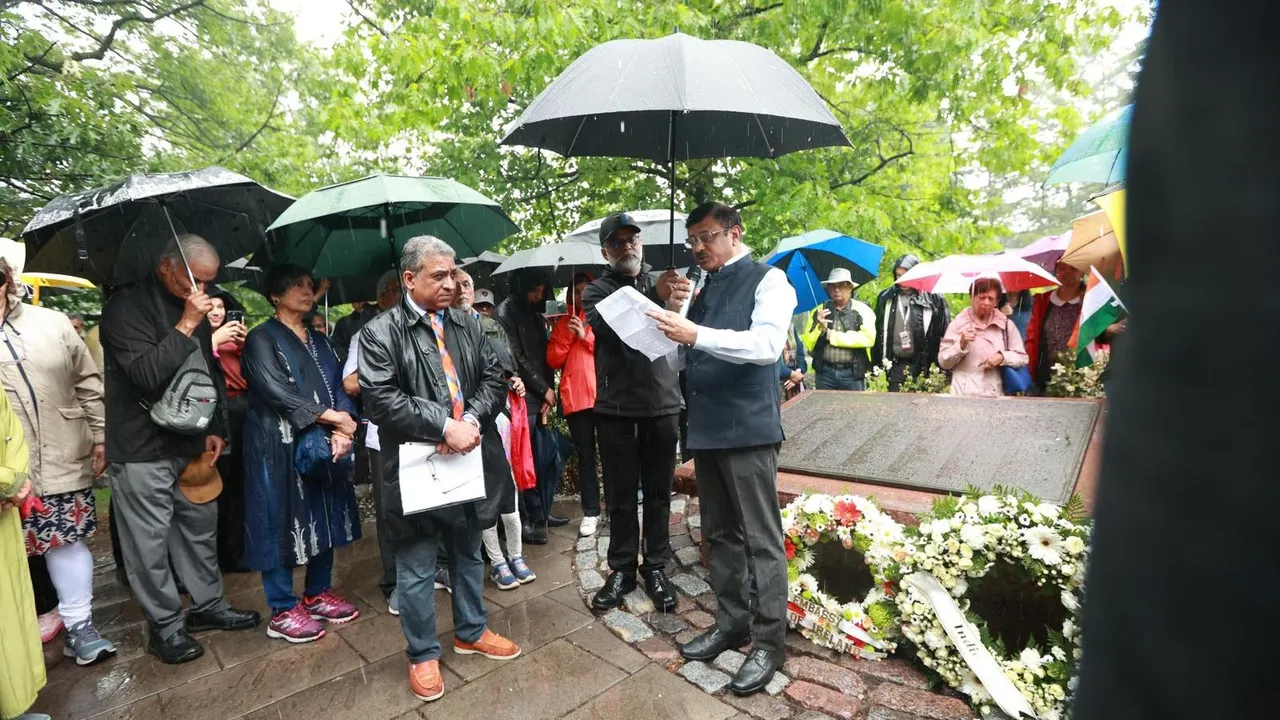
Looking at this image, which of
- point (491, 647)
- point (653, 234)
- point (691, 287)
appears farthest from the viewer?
point (653, 234)

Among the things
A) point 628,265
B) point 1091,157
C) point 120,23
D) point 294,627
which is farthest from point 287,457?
point 120,23

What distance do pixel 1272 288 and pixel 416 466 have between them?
3008mm

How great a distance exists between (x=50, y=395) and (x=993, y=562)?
5.11 m

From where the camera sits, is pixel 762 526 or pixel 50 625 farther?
pixel 50 625

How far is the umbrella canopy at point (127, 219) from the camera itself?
3201 mm

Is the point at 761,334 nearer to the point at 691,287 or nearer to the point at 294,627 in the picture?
the point at 691,287

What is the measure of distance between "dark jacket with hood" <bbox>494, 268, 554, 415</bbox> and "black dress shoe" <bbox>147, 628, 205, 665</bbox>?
255cm

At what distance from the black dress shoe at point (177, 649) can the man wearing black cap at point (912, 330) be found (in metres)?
6.41

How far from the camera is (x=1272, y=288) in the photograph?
287 millimetres

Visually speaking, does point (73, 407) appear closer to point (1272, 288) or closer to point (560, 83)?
point (560, 83)

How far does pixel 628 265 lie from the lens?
386cm

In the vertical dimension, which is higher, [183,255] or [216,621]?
[183,255]

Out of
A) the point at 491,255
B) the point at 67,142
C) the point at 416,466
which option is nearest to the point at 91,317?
the point at 67,142

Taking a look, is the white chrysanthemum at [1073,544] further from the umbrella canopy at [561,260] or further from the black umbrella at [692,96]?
the umbrella canopy at [561,260]
